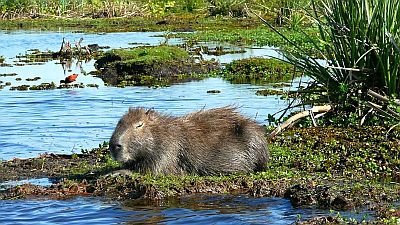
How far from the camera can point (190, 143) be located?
350 inches

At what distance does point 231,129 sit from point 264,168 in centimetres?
59

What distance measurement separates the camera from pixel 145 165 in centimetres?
872

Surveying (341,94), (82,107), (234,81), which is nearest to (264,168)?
(341,94)

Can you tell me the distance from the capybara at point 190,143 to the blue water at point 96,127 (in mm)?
699

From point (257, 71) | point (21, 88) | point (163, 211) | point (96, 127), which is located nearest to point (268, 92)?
point (257, 71)

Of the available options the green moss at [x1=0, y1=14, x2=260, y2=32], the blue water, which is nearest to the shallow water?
the blue water

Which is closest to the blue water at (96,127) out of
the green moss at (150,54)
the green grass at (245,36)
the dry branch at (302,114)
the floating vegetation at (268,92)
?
the floating vegetation at (268,92)

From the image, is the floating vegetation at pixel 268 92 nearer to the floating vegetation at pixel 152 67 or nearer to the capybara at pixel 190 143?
the floating vegetation at pixel 152 67

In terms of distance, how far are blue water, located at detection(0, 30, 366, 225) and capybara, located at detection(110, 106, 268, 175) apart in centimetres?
70

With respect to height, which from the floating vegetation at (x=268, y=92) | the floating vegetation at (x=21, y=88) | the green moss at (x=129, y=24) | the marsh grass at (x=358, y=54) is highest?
the marsh grass at (x=358, y=54)

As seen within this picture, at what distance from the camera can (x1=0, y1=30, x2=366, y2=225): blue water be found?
7.64 metres

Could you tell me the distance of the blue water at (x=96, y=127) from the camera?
25.1 ft

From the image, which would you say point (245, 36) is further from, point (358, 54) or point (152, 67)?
point (358, 54)

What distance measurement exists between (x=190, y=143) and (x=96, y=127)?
5.34 meters
